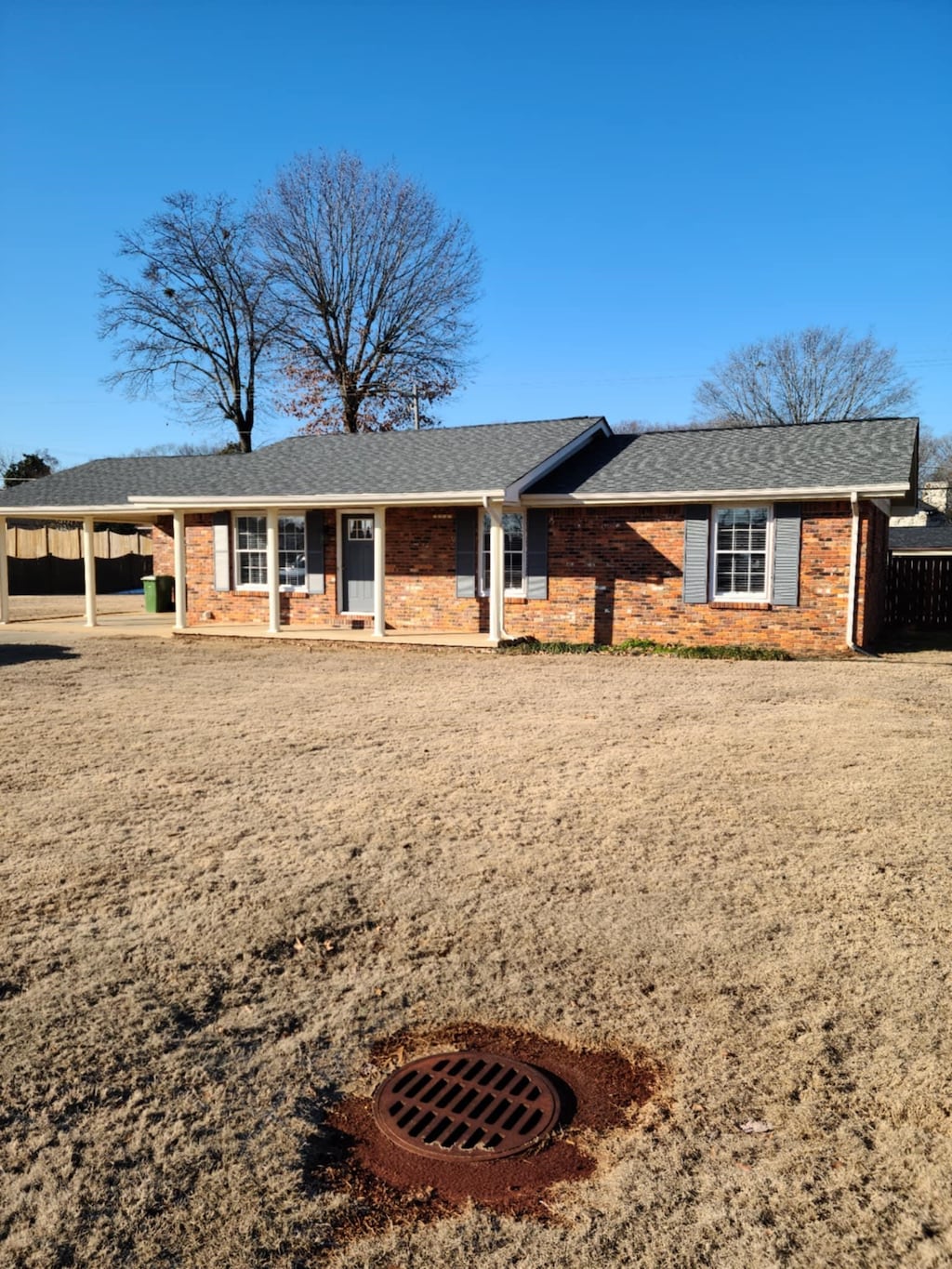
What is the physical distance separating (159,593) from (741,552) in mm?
15683

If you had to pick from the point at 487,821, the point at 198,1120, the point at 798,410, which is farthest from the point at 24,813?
the point at 798,410

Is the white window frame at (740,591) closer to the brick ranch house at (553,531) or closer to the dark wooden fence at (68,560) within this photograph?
the brick ranch house at (553,531)

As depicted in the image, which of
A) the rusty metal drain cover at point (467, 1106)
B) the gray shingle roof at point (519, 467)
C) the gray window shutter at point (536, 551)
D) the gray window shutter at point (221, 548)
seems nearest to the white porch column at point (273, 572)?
the gray shingle roof at point (519, 467)

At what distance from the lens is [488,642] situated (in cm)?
1572

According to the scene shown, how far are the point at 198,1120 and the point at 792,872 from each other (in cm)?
329

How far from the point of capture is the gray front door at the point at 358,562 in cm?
1828

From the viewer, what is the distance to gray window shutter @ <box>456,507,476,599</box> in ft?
55.7

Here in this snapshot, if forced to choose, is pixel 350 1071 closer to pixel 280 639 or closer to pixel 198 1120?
pixel 198 1120

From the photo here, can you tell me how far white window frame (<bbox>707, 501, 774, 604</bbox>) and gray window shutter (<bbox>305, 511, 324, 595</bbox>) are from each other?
25.3ft

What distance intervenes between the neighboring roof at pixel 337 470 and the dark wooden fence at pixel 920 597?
765cm

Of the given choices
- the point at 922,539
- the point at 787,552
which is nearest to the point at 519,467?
the point at 787,552

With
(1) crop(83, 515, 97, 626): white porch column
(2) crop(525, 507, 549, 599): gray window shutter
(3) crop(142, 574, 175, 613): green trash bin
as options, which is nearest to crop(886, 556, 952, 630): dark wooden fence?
(2) crop(525, 507, 549, 599): gray window shutter

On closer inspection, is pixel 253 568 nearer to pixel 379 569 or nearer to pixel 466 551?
pixel 379 569

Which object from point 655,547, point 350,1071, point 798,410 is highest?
point 798,410
